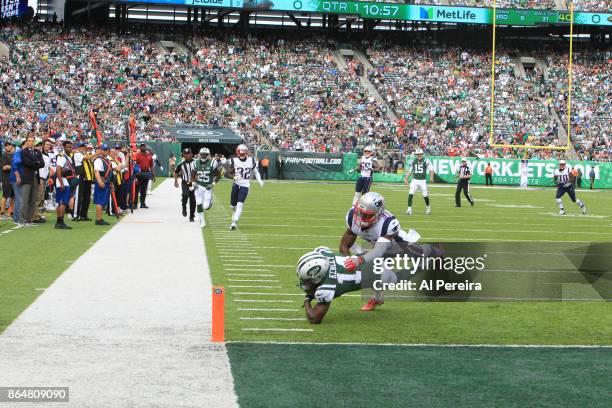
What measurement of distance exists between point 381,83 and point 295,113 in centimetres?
598

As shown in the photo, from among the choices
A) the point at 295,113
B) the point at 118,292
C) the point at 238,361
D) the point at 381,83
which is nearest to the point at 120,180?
the point at 118,292

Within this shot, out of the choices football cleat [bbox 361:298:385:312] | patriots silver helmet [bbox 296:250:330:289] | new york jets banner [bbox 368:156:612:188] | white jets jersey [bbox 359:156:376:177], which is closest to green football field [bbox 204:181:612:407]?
football cleat [bbox 361:298:385:312]

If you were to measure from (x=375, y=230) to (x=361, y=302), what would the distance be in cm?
107

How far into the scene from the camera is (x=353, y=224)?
8.78 m

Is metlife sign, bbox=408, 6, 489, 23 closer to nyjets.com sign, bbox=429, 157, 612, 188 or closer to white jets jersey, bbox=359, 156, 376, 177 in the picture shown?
nyjets.com sign, bbox=429, 157, 612, 188

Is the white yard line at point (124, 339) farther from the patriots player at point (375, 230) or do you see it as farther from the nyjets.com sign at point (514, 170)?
the nyjets.com sign at point (514, 170)

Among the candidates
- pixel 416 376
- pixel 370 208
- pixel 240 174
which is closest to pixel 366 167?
pixel 240 174

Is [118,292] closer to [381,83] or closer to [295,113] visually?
[295,113]

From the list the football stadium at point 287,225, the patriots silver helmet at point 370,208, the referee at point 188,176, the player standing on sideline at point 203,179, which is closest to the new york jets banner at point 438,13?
the football stadium at point 287,225

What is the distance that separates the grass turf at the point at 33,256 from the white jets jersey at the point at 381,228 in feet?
9.95

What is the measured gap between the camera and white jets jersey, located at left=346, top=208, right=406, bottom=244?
27.8 feet

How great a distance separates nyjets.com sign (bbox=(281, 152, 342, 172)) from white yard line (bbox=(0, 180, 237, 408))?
37.9 meters

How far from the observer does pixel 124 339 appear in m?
7.14

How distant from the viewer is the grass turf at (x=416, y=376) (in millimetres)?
5496
